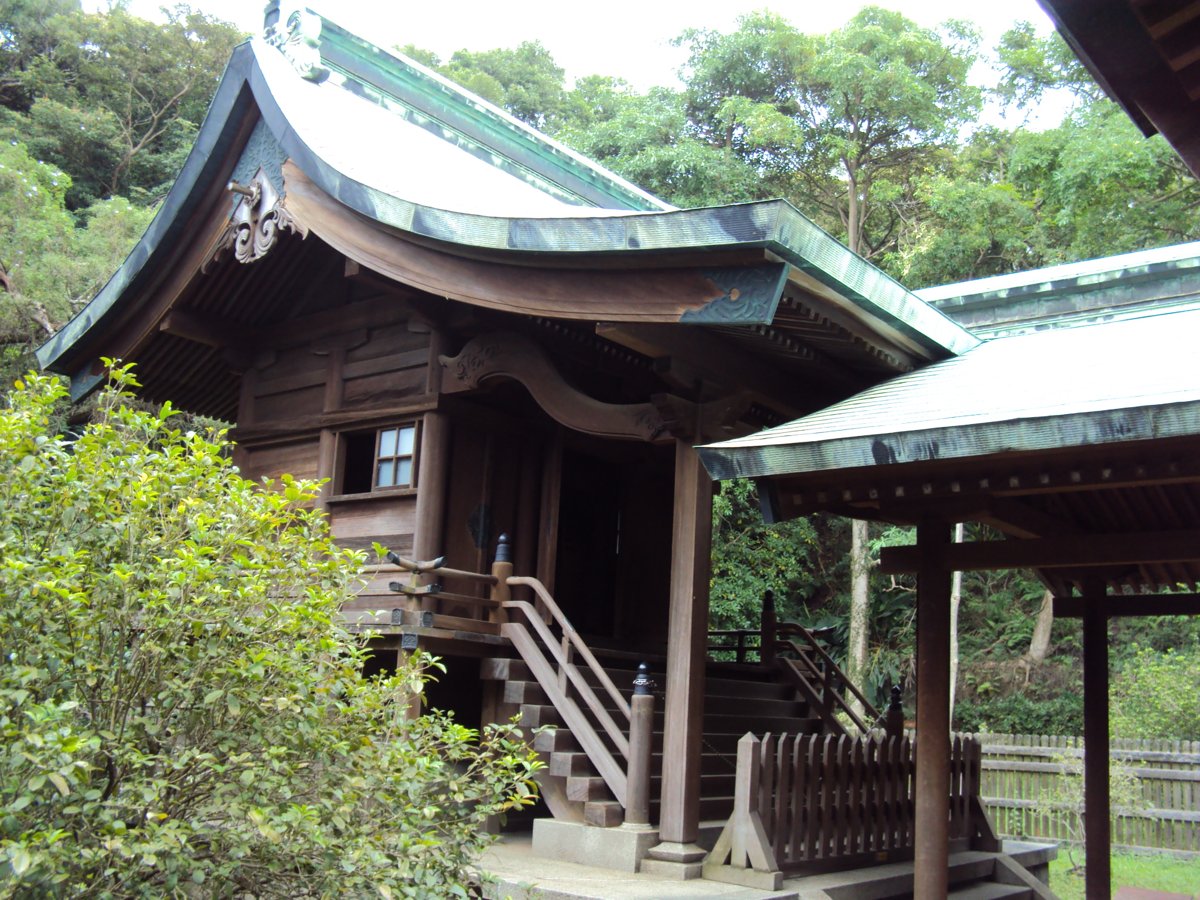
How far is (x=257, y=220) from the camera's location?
9117mm

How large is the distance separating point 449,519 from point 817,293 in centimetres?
368

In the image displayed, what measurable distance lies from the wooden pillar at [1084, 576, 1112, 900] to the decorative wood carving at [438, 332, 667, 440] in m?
4.11

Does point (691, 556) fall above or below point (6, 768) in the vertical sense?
above

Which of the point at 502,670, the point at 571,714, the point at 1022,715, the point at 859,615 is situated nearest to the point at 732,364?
the point at 571,714

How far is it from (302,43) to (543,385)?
Answer: 4.90 m

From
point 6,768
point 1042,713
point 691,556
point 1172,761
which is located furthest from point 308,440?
point 1042,713

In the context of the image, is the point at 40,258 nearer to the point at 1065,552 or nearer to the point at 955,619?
the point at 955,619

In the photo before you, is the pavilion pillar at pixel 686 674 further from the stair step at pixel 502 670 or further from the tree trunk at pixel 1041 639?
the tree trunk at pixel 1041 639

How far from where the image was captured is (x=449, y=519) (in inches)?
351

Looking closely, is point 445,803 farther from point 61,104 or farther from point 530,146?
point 61,104

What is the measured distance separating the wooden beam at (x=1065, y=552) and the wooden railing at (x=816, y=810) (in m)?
1.35

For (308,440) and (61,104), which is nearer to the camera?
(308,440)

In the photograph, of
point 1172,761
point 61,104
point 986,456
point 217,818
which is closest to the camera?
point 217,818

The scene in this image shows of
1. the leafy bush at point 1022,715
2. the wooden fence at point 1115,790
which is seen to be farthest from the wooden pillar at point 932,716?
the leafy bush at point 1022,715
